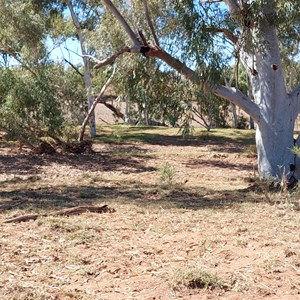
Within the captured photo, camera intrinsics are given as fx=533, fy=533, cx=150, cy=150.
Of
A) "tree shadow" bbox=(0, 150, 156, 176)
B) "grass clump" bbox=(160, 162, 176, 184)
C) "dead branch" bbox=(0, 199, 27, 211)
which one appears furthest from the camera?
"tree shadow" bbox=(0, 150, 156, 176)

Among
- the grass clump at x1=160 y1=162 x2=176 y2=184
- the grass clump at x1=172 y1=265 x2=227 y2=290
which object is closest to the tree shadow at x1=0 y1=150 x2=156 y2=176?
the grass clump at x1=160 y1=162 x2=176 y2=184

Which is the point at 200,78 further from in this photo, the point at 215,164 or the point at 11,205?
the point at 215,164

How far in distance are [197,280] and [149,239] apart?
1.75 metres

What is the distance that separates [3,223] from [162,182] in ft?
16.3

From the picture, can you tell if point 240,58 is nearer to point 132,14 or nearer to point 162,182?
point 162,182

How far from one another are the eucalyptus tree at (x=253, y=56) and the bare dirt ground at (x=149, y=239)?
108 centimetres

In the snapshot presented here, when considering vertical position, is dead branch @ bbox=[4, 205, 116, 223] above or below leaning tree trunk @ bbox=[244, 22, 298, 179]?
below

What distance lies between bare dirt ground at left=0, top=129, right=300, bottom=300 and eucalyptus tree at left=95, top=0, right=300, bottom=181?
1.08 m

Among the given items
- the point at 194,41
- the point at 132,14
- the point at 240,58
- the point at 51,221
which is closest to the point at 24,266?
the point at 51,221

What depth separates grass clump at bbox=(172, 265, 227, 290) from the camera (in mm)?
4418

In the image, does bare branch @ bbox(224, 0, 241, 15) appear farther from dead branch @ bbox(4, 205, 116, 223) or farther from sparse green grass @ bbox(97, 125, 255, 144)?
sparse green grass @ bbox(97, 125, 255, 144)

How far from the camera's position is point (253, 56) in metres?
10.3

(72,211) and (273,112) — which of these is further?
(273,112)

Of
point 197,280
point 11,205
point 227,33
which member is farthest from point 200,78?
point 197,280
